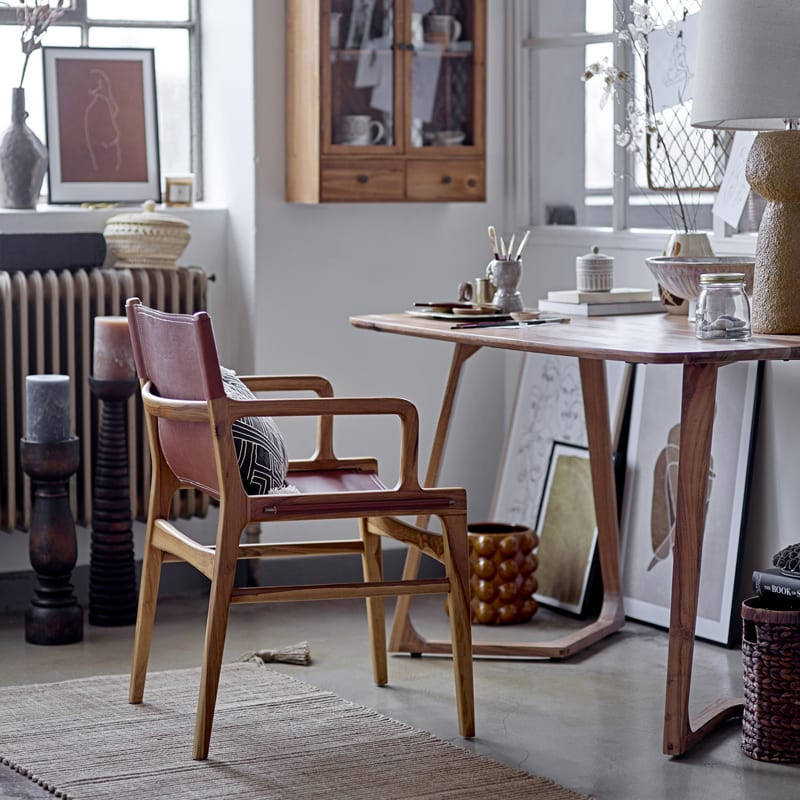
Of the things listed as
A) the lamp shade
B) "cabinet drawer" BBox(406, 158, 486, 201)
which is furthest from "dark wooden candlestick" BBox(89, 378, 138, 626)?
the lamp shade

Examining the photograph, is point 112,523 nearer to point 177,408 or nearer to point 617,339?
point 177,408

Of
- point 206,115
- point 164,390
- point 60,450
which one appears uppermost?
point 206,115

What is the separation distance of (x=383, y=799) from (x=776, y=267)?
1492 mm

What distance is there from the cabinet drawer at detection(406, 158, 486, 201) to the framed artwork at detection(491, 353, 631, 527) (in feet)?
1.87

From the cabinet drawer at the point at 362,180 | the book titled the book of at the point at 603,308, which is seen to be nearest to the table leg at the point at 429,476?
the book titled the book of at the point at 603,308

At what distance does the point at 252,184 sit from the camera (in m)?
4.77

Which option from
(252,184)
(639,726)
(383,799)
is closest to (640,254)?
(252,184)

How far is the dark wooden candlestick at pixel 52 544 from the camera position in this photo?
431 cm

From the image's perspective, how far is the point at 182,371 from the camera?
3279 mm

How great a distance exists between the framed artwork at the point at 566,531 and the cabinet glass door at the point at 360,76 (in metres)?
1.11

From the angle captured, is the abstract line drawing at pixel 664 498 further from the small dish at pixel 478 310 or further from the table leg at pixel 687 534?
the table leg at pixel 687 534

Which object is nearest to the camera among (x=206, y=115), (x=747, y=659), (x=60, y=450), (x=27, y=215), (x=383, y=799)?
(x=383, y=799)

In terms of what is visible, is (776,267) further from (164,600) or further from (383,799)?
(164,600)

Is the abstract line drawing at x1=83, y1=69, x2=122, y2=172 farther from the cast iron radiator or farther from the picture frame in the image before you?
the cast iron radiator
